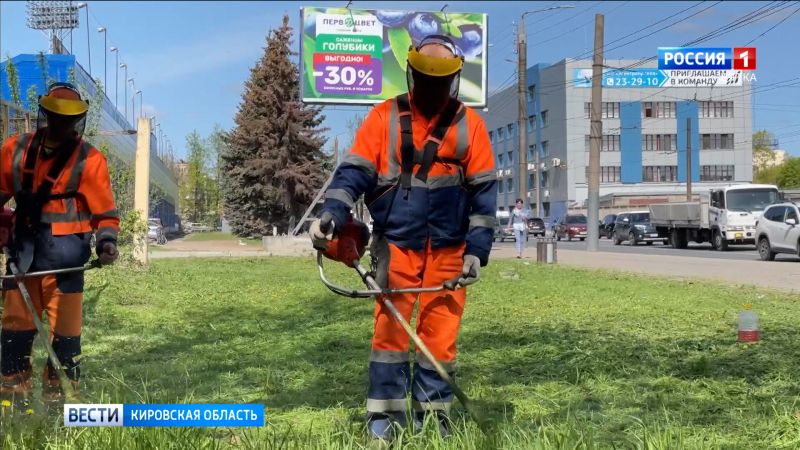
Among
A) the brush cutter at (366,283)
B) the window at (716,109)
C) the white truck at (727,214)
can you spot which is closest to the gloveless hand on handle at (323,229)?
the brush cutter at (366,283)

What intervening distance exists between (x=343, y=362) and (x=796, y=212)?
650 inches

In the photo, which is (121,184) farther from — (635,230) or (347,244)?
(635,230)

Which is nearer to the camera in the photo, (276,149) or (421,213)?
(421,213)

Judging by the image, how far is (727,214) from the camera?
26.5m

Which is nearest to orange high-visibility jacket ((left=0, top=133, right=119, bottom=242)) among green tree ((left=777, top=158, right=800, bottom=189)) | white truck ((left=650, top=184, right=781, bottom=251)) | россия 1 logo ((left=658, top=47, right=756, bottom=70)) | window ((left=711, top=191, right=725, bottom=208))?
россия 1 logo ((left=658, top=47, right=756, bottom=70))

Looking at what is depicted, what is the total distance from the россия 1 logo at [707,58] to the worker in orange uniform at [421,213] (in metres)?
22.1

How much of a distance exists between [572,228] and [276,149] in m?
18.5

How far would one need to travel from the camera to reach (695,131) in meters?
68.6

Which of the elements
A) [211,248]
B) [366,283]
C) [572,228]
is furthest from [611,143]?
[366,283]

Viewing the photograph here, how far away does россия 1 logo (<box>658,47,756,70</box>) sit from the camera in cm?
2367

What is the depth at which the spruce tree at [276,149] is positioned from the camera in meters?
47.0

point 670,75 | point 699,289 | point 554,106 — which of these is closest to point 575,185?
point 554,106

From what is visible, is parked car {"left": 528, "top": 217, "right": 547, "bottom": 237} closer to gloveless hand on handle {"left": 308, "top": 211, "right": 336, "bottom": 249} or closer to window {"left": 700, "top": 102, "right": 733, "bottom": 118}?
window {"left": 700, "top": 102, "right": 733, "bottom": 118}

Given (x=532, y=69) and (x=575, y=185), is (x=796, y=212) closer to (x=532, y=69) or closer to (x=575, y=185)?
(x=575, y=185)
